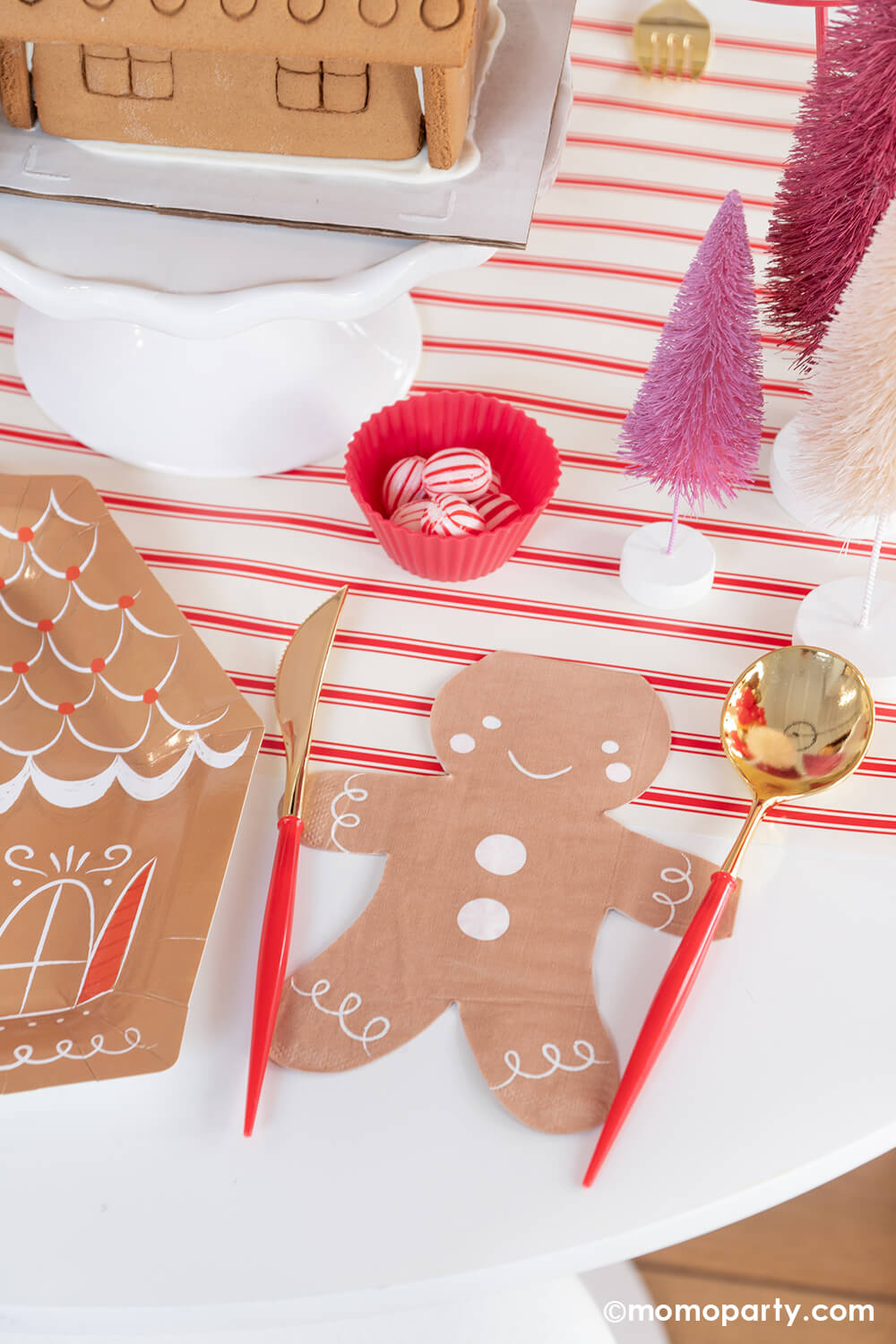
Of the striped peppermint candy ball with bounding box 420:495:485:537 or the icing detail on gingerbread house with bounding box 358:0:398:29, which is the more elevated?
the icing detail on gingerbread house with bounding box 358:0:398:29

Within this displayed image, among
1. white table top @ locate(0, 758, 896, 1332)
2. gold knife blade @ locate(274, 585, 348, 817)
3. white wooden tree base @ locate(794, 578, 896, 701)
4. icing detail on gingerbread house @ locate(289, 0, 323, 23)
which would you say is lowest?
white table top @ locate(0, 758, 896, 1332)

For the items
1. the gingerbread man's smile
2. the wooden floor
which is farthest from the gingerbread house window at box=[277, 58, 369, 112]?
the wooden floor

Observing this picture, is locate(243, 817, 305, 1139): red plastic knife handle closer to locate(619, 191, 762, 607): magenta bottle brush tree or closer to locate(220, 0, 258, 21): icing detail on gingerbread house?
locate(619, 191, 762, 607): magenta bottle brush tree

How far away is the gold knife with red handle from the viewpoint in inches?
19.2

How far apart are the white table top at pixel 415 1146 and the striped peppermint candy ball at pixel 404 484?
0.22 meters

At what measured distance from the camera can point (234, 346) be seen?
2.31ft

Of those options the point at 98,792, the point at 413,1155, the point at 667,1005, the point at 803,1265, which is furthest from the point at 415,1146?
the point at 803,1265

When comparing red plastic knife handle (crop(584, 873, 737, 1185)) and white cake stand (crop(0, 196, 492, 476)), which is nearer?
red plastic knife handle (crop(584, 873, 737, 1185))

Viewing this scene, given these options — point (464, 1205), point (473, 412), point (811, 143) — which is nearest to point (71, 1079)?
point (464, 1205)

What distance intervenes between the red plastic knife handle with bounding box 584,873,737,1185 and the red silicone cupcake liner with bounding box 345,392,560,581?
227 millimetres

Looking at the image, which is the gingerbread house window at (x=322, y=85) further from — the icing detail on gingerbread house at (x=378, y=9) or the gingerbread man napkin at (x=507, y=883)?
the gingerbread man napkin at (x=507, y=883)

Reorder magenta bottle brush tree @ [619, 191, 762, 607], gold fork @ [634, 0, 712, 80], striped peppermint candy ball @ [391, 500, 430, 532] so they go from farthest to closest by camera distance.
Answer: gold fork @ [634, 0, 712, 80] < striped peppermint candy ball @ [391, 500, 430, 532] < magenta bottle brush tree @ [619, 191, 762, 607]

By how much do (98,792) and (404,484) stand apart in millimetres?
242

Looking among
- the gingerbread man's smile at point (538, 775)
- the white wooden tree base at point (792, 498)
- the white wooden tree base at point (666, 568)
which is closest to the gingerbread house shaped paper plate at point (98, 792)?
the gingerbread man's smile at point (538, 775)
